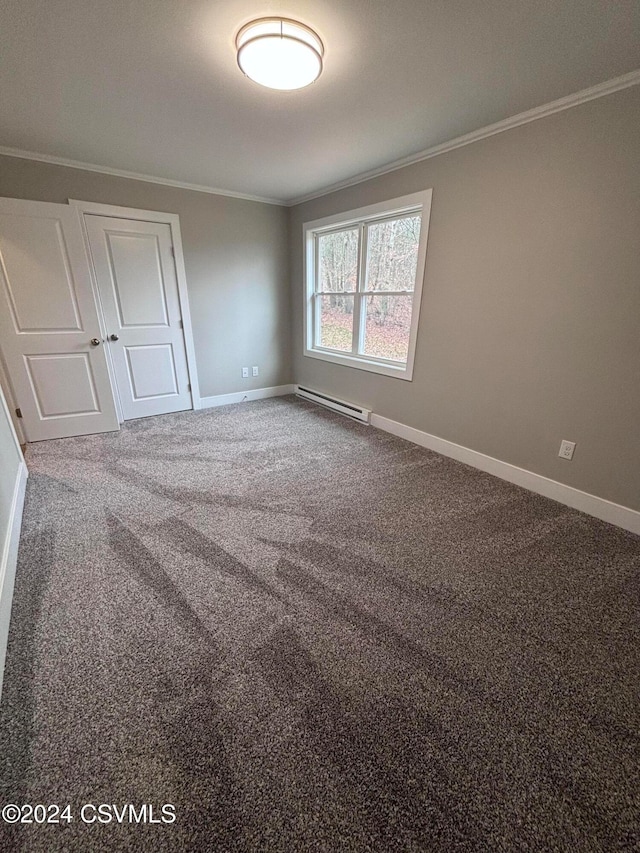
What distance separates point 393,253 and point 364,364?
1121 millimetres

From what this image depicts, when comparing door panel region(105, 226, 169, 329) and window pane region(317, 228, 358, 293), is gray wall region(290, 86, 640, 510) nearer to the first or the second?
window pane region(317, 228, 358, 293)

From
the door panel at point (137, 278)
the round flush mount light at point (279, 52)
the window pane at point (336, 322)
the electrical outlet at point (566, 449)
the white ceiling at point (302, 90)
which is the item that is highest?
the white ceiling at point (302, 90)

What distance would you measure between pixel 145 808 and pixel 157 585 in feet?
2.82

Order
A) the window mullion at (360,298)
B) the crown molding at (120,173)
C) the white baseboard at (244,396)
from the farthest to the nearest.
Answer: the white baseboard at (244,396) < the window mullion at (360,298) < the crown molding at (120,173)

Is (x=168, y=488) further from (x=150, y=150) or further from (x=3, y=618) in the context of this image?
(x=150, y=150)

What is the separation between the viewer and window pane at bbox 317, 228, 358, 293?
12.4 ft

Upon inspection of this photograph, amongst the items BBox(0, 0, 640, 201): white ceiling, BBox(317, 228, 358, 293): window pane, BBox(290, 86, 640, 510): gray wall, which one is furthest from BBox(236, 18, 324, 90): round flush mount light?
BBox(317, 228, 358, 293): window pane

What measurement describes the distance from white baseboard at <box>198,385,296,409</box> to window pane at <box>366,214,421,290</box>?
194 cm

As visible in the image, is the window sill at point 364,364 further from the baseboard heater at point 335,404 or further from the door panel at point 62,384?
the door panel at point 62,384

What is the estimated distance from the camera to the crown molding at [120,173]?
2809 mm

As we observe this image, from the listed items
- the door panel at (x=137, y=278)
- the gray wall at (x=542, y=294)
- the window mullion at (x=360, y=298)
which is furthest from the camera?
the window mullion at (x=360, y=298)

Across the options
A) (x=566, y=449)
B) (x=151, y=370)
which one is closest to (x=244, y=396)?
(x=151, y=370)

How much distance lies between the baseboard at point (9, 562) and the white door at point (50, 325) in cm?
114

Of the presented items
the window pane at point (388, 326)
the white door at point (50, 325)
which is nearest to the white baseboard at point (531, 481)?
the window pane at point (388, 326)
